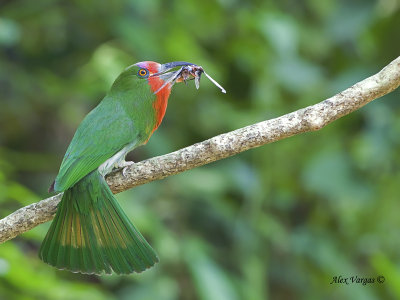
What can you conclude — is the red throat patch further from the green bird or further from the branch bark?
the branch bark

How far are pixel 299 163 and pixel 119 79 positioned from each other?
1.95 meters

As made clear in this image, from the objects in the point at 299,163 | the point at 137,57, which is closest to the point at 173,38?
the point at 137,57

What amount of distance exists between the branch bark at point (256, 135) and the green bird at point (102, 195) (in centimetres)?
14

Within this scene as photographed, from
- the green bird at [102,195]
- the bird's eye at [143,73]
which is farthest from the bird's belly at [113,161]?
the bird's eye at [143,73]

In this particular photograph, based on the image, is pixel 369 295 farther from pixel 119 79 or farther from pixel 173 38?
pixel 119 79

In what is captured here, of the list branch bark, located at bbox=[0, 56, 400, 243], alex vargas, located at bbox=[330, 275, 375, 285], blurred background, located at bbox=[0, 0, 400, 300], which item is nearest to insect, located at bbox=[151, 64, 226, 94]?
branch bark, located at bbox=[0, 56, 400, 243]

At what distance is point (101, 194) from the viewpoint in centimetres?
228

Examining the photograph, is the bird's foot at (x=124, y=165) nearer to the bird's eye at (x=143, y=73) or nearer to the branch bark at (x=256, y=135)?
the branch bark at (x=256, y=135)

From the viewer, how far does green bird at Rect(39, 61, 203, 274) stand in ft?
7.29

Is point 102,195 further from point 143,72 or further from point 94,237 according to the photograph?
point 143,72

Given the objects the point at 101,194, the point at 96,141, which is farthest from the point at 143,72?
the point at 101,194

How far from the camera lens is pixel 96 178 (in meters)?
2.29

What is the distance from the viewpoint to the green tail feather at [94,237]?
7.28 feet

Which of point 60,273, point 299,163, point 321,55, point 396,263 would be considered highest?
point 321,55
